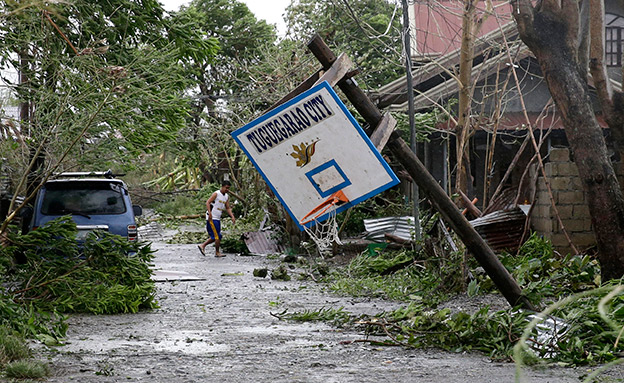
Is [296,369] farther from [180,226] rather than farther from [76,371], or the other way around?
[180,226]

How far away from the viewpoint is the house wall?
40.9 ft

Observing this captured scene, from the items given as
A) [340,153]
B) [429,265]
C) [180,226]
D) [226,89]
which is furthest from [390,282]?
[226,89]

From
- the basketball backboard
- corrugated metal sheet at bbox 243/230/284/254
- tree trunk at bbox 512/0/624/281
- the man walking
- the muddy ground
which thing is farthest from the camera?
corrugated metal sheet at bbox 243/230/284/254

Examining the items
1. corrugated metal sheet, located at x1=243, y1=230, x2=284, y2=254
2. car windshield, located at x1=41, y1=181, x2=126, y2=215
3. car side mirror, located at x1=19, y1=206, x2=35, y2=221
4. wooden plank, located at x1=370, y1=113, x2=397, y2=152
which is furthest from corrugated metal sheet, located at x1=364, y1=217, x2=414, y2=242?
wooden plank, located at x1=370, y1=113, x2=397, y2=152

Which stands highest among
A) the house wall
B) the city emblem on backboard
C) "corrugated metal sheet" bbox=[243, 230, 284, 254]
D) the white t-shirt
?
the city emblem on backboard

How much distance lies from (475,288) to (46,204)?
7.59 metres

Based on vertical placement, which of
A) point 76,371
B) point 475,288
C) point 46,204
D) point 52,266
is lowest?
point 475,288

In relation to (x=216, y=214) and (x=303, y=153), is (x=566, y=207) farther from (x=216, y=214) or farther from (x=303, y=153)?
(x=216, y=214)

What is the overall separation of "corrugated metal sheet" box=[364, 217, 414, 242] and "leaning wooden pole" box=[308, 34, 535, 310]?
8450 mm

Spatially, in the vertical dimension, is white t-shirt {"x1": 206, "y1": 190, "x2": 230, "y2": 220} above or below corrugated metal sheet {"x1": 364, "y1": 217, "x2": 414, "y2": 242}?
above

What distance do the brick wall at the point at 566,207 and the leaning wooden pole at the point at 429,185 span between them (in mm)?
4904

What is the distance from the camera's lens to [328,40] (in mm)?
27844

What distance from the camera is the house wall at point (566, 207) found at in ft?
40.9

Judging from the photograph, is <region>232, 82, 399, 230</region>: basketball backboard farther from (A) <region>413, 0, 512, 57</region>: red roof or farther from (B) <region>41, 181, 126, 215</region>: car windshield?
(B) <region>41, 181, 126, 215</region>: car windshield
